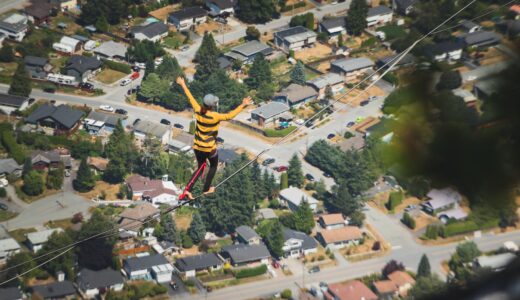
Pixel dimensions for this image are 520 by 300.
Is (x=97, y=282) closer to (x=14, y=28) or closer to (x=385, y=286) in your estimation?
(x=385, y=286)

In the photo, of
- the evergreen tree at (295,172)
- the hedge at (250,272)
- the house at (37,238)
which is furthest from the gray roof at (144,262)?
the evergreen tree at (295,172)

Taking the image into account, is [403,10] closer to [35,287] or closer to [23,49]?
[23,49]

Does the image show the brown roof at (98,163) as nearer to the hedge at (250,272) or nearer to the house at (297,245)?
the hedge at (250,272)

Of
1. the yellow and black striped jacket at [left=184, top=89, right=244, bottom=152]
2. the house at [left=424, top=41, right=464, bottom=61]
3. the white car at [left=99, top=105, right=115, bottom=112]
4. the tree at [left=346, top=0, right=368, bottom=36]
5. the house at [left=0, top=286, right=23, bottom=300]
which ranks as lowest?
the house at [left=0, top=286, right=23, bottom=300]

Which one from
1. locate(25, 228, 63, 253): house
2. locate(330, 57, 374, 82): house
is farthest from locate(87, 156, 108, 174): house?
locate(330, 57, 374, 82): house

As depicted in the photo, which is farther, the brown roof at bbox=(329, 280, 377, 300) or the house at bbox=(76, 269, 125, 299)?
the house at bbox=(76, 269, 125, 299)

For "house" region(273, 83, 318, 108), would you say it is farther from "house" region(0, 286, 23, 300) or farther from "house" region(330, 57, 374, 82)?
"house" region(0, 286, 23, 300)
